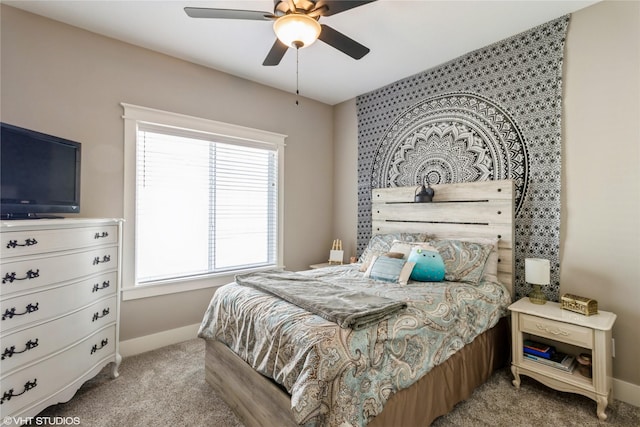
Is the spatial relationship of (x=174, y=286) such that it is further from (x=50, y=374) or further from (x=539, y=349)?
(x=539, y=349)

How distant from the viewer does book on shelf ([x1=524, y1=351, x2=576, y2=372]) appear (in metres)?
2.11

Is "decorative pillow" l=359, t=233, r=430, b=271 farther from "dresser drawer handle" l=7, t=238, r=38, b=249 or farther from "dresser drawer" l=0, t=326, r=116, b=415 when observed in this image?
"dresser drawer handle" l=7, t=238, r=38, b=249

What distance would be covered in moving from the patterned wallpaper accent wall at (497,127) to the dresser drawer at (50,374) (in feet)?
10.4

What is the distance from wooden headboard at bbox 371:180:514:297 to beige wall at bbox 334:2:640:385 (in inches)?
15.4

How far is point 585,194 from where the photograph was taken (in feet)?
7.59

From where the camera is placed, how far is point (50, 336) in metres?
1.75

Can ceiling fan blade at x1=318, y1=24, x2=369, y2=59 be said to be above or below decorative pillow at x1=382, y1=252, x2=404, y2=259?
above

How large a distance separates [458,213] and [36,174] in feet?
11.2

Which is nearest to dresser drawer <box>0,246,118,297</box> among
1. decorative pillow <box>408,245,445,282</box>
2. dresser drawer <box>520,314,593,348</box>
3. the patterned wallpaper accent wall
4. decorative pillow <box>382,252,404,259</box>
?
decorative pillow <box>382,252,404,259</box>

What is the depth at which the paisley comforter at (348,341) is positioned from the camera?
131 centimetres

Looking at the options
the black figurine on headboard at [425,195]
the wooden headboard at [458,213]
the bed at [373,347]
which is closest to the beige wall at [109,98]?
the bed at [373,347]

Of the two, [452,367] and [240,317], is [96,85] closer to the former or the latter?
[240,317]

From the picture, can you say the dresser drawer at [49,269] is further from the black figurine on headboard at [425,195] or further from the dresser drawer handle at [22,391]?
the black figurine on headboard at [425,195]

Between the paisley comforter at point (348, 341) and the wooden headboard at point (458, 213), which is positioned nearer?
the paisley comforter at point (348, 341)
